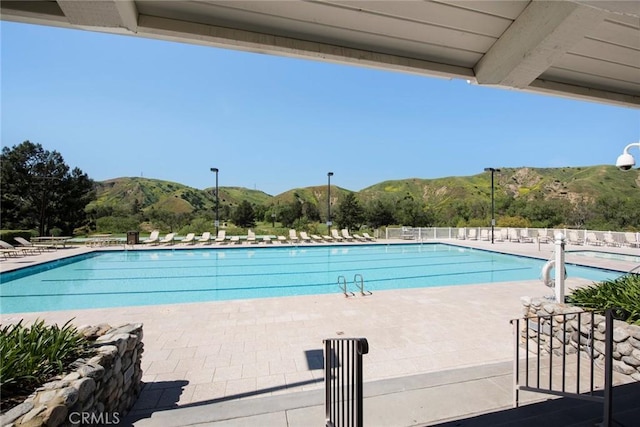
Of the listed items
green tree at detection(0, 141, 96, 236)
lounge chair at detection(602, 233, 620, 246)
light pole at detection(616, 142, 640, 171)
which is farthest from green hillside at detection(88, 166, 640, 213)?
light pole at detection(616, 142, 640, 171)

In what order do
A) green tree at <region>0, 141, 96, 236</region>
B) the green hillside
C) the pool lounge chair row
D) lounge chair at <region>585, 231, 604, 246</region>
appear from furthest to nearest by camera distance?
the green hillside < green tree at <region>0, 141, 96, 236</region> < the pool lounge chair row < lounge chair at <region>585, 231, 604, 246</region>

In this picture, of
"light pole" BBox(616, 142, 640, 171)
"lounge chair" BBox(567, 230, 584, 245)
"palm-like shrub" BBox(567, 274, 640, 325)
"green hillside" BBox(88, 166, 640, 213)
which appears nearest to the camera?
"palm-like shrub" BBox(567, 274, 640, 325)

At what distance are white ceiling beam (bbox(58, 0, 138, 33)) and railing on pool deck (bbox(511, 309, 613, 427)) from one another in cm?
353

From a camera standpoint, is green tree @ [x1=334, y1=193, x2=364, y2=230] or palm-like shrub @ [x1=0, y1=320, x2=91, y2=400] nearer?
palm-like shrub @ [x1=0, y1=320, x2=91, y2=400]

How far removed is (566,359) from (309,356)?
3094 millimetres

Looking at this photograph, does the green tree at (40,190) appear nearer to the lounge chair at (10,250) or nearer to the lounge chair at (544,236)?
the lounge chair at (10,250)

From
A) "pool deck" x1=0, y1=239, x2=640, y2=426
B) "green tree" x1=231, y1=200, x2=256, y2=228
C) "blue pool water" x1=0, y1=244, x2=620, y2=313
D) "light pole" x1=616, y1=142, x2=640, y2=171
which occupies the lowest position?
"blue pool water" x1=0, y1=244, x2=620, y2=313

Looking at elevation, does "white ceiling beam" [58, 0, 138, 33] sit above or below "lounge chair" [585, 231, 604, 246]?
above

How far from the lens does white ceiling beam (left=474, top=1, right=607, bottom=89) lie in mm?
1748

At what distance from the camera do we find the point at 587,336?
356 centimetres

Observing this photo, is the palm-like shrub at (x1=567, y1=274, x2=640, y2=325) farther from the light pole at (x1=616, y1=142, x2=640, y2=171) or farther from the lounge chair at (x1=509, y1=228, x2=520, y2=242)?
the lounge chair at (x1=509, y1=228, x2=520, y2=242)

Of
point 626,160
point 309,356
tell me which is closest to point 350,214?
point 626,160

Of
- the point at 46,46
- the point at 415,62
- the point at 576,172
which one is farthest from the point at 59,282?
the point at 576,172

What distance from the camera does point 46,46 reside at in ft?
17.3
